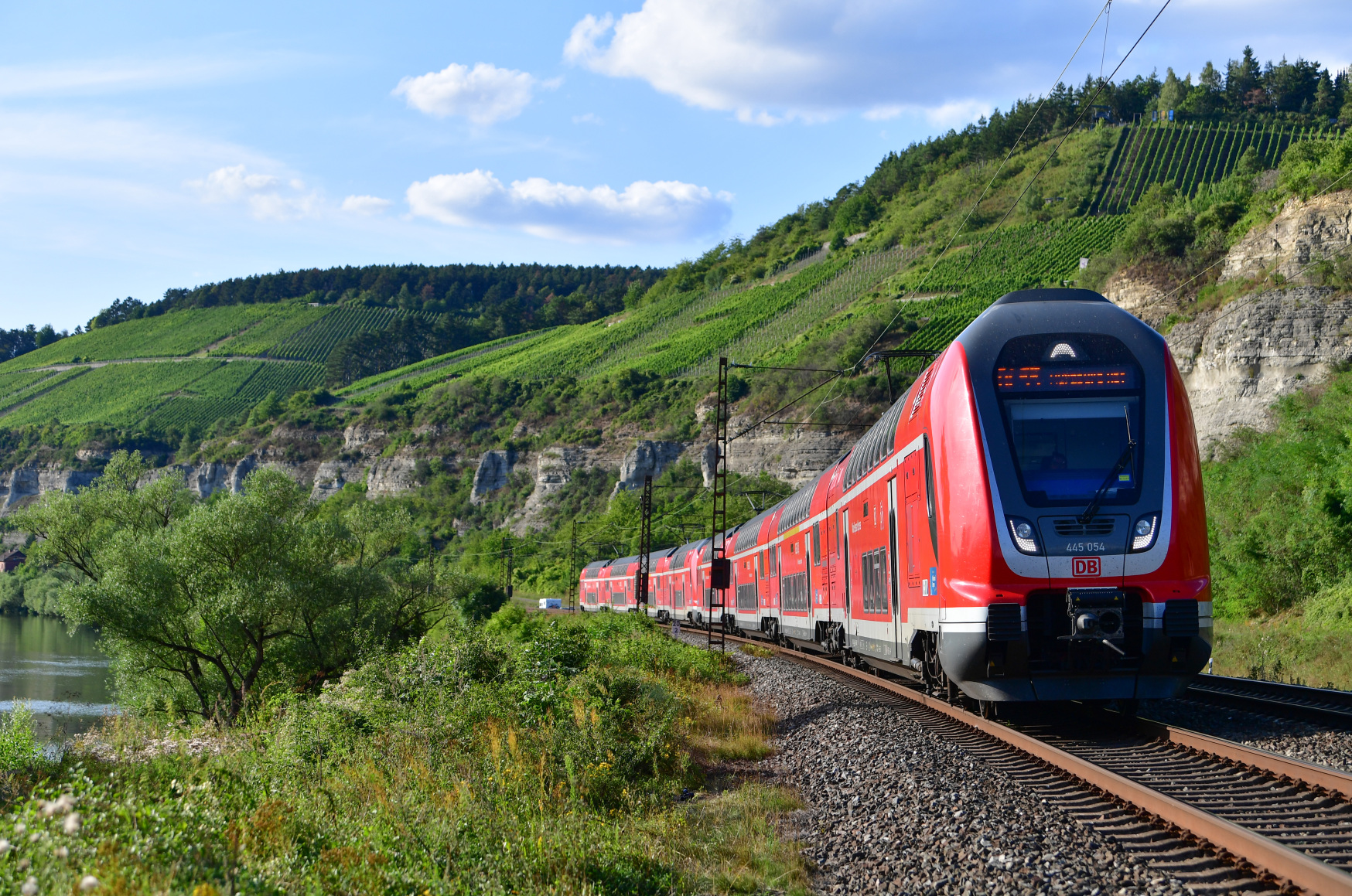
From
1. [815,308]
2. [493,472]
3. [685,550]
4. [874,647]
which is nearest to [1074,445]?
[874,647]

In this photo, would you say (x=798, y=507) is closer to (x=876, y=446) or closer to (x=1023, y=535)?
(x=876, y=446)

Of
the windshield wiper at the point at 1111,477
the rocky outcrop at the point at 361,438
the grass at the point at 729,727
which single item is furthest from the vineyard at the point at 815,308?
the windshield wiper at the point at 1111,477

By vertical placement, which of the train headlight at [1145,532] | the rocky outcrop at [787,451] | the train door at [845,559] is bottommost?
the train door at [845,559]

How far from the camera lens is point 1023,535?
31.6 ft

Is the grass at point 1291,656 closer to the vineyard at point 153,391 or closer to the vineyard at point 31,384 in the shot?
the vineyard at point 153,391

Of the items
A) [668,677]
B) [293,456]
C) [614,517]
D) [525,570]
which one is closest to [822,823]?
[668,677]

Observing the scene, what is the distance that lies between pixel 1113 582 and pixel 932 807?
11.0ft

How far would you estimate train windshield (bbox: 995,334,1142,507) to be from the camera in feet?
32.2

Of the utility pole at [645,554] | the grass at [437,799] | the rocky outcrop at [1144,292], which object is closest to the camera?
the grass at [437,799]

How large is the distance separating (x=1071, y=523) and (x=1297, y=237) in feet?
163

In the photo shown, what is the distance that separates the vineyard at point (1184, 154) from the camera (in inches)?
3831

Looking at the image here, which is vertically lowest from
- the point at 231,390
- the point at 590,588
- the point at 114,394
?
the point at 590,588

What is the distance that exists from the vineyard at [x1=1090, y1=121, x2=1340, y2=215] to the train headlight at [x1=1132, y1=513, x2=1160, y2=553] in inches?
3773

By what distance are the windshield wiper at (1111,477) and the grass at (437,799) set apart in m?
3.93
